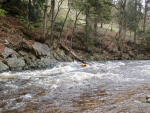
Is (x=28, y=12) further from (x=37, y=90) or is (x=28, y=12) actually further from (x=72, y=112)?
(x=72, y=112)

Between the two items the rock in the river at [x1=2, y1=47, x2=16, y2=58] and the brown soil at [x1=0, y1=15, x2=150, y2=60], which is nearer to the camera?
the rock in the river at [x1=2, y1=47, x2=16, y2=58]

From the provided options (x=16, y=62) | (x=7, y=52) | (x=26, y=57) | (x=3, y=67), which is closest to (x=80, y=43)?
(x=26, y=57)

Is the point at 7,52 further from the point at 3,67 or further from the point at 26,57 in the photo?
the point at 26,57

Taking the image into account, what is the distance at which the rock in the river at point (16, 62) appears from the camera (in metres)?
16.1

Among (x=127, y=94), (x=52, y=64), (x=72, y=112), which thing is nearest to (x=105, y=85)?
(x=127, y=94)

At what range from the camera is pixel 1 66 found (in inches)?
604

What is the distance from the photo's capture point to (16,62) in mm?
16562

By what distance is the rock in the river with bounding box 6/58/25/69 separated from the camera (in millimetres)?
16141

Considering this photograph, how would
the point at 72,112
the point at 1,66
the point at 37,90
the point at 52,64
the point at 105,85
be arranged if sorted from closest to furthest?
1. the point at 72,112
2. the point at 37,90
3. the point at 105,85
4. the point at 1,66
5. the point at 52,64

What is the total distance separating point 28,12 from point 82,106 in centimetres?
1777

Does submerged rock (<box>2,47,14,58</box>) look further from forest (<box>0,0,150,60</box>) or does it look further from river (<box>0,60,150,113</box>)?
river (<box>0,60,150,113</box>)

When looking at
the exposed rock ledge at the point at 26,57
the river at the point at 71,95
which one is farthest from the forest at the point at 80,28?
the river at the point at 71,95

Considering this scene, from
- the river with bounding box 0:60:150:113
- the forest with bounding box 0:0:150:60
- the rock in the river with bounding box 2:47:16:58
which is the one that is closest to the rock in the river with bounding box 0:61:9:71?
the rock in the river with bounding box 2:47:16:58

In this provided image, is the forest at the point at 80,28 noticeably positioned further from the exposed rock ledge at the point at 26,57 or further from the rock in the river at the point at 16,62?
the rock in the river at the point at 16,62
